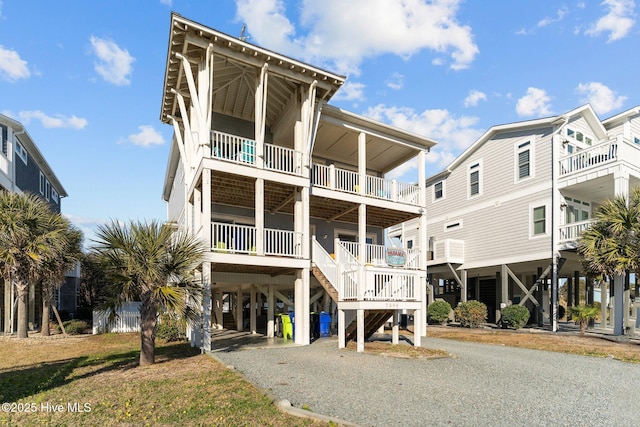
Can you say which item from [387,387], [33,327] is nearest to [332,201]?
[387,387]

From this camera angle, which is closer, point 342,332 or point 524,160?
point 342,332

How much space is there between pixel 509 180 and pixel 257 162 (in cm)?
1523

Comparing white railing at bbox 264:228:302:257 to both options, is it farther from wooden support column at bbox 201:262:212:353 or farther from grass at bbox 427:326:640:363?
grass at bbox 427:326:640:363

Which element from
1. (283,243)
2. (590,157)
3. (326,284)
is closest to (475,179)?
(590,157)

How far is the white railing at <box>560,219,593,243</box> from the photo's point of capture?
19031mm

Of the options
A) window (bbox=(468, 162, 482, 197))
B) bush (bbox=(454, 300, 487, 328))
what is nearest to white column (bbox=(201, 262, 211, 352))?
bush (bbox=(454, 300, 487, 328))

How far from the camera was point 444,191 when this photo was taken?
92.5ft

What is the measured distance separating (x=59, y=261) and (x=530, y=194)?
22.5m

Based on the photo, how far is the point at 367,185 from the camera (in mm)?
18953

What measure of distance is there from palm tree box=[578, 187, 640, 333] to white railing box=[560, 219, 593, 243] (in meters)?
1.70

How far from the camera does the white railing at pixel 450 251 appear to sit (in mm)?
25359

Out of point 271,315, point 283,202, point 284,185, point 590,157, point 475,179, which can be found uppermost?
point 590,157

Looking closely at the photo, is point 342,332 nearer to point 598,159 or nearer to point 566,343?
point 566,343

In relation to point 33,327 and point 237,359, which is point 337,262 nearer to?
point 237,359
